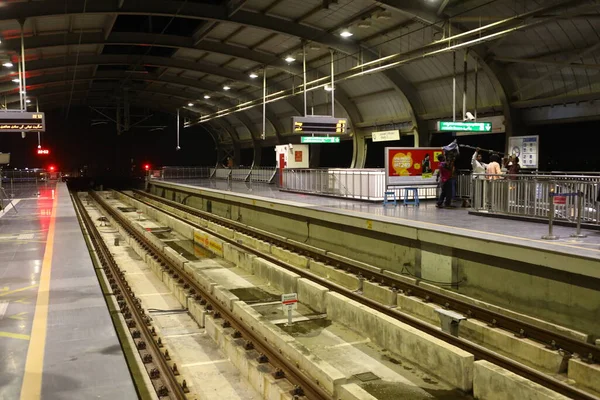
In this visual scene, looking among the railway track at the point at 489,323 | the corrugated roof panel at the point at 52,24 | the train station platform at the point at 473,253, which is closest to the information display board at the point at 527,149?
the train station platform at the point at 473,253

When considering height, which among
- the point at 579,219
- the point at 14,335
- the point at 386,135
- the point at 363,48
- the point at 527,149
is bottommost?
the point at 14,335

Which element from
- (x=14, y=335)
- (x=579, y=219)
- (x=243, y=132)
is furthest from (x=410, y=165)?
(x=243, y=132)

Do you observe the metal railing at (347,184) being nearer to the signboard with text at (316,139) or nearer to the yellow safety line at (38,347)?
the signboard with text at (316,139)

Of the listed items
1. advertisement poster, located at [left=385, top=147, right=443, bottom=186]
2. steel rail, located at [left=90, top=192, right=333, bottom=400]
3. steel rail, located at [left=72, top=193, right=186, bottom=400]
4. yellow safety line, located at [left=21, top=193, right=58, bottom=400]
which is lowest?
steel rail, located at [left=90, top=192, right=333, bottom=400]

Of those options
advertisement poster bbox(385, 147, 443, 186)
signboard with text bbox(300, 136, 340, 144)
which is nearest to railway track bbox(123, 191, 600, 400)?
advertisement poster bbox(385, 147, 443, 186)

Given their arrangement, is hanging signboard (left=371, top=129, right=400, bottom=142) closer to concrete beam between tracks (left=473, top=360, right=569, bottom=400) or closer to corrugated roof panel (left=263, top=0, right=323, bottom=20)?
corrugated roof panel (left=263, top=0, right=323, bottom=20)

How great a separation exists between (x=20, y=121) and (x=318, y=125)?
1088 cm

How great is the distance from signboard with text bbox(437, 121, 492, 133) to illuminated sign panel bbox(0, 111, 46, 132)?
45.7ft

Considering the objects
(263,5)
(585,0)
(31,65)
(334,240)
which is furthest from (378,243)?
(31,65)

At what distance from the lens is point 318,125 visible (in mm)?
21703

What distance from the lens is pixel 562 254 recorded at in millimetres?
8719

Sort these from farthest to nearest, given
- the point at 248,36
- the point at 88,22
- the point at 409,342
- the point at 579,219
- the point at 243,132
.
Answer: the point at 243,132 < the point at 248,36 < the point at 88,22 < the point at 579,219 < the point at 409,342

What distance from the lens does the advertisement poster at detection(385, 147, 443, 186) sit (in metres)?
17.7

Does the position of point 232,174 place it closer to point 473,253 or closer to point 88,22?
point 88,22
